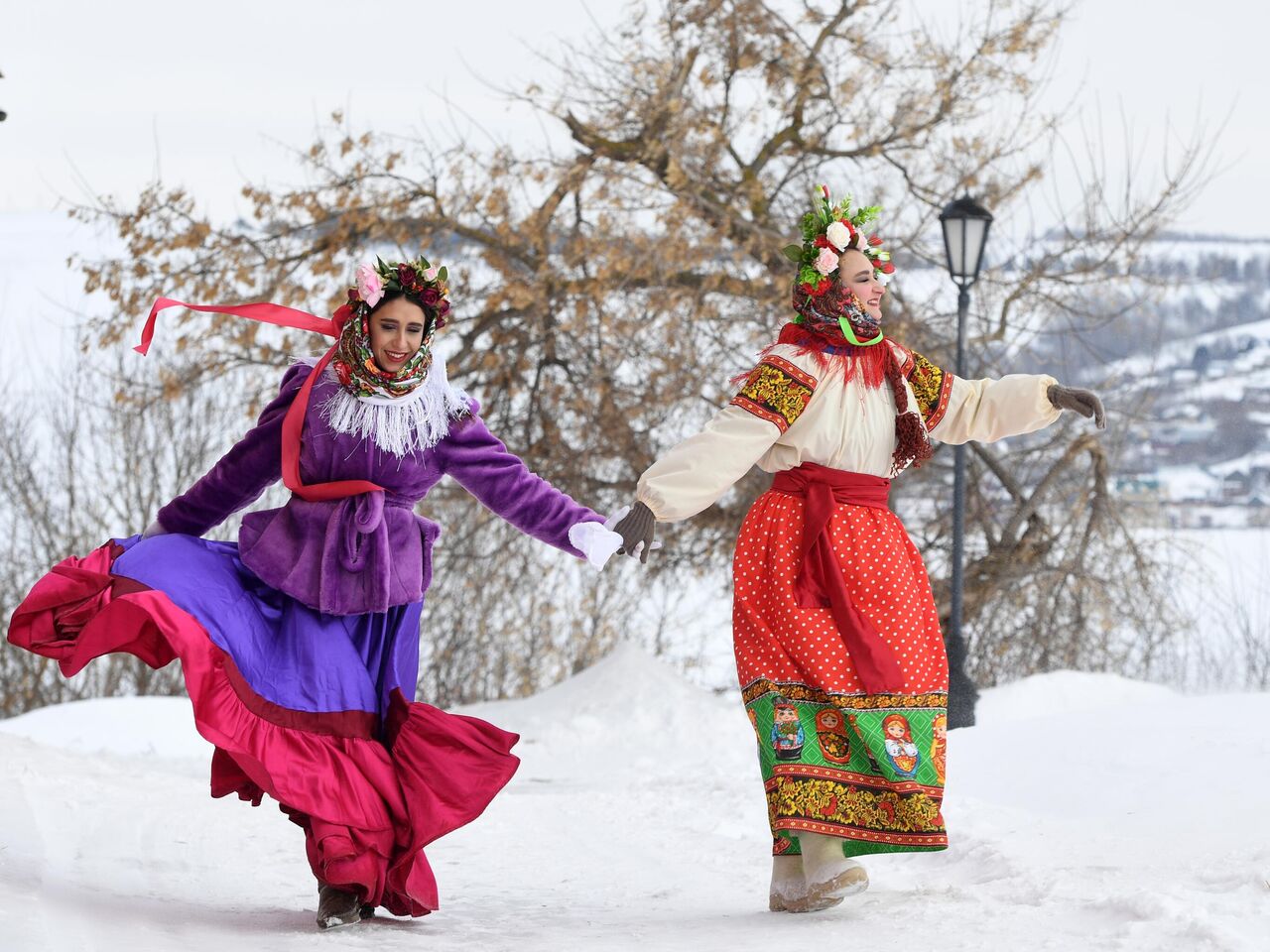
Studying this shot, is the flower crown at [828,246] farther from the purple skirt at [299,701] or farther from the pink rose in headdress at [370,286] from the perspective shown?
the purple skirt at [299,701]

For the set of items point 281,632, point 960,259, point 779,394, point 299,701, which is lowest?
point 299,701

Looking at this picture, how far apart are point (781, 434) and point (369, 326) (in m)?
1.12

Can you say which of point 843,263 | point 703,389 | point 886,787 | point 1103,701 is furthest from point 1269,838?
point 703,389

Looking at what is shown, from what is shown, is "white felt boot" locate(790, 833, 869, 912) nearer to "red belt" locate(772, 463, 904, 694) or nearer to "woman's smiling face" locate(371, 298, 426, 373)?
"red belt" locate(772, 463, 904, 694)

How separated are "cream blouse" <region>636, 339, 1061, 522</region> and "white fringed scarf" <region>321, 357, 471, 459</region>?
56cm

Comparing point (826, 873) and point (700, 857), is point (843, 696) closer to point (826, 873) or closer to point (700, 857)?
point (826, 873)

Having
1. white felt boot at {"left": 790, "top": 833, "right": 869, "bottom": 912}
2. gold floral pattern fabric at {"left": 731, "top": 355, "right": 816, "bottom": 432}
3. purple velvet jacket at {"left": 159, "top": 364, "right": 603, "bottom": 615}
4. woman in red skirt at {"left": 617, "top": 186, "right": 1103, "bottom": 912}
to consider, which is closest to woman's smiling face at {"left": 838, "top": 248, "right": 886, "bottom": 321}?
woman in red skirt at {"left": 617, "top": 186, "right": 1103, "bottom": 912}

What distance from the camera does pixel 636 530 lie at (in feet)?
12.6

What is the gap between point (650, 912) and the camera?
13.0ft

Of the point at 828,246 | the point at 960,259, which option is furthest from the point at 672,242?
the point at 828,246

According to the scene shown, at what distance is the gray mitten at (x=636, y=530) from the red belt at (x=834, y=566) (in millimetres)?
419

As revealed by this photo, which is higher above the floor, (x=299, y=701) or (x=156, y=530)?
(x=156, y=530)

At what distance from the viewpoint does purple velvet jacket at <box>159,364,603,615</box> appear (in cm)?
373

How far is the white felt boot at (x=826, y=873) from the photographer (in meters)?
3.69
